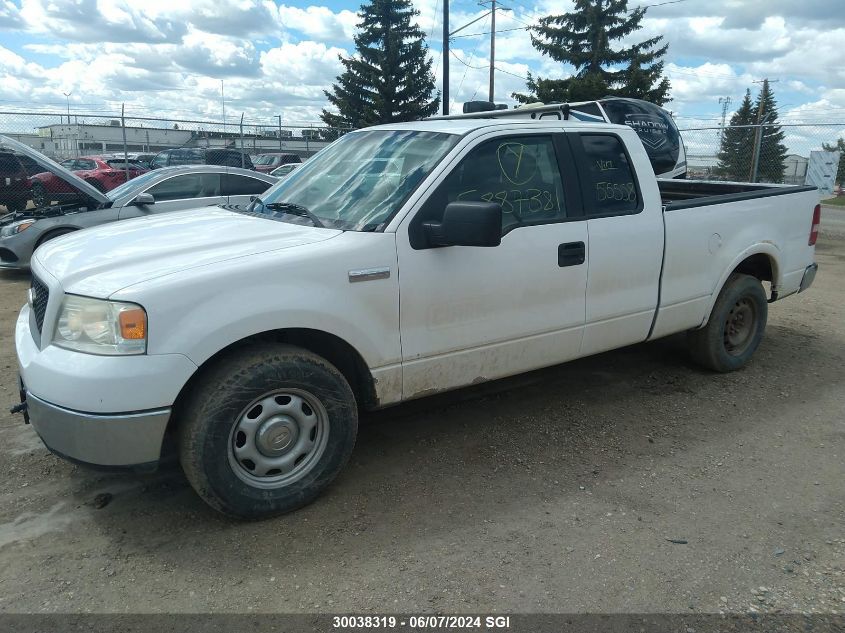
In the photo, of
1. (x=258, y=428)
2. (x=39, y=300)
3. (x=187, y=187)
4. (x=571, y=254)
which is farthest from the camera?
(x=187, y=187)

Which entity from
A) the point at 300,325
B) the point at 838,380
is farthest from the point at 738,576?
the point at 838,380

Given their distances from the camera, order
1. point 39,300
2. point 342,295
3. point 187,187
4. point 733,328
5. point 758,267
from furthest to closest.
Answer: point 187,187
point 758,267
point 733,328
point 39,300
point 342,295

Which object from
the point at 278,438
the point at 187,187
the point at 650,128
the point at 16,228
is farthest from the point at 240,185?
the point at 278,438

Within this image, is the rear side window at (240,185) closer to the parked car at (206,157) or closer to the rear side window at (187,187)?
the rear side window at (187,187)

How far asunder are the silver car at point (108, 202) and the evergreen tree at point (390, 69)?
23913 millimetres

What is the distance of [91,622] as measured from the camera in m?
2.61

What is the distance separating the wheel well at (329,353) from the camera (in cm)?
315

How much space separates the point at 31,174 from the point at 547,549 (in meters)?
18.5

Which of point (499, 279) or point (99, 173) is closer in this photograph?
point (499, 279)

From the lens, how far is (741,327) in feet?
18.3

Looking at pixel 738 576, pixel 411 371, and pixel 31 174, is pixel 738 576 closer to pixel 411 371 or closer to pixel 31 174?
pixel 411 371

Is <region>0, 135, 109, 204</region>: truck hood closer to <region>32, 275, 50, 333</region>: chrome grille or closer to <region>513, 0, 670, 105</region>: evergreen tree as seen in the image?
<region>32, 275, 50, 333</region>: chrome grille

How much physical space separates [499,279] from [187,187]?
7603 millimetres

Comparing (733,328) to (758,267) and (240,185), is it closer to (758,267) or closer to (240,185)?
(758,267)
